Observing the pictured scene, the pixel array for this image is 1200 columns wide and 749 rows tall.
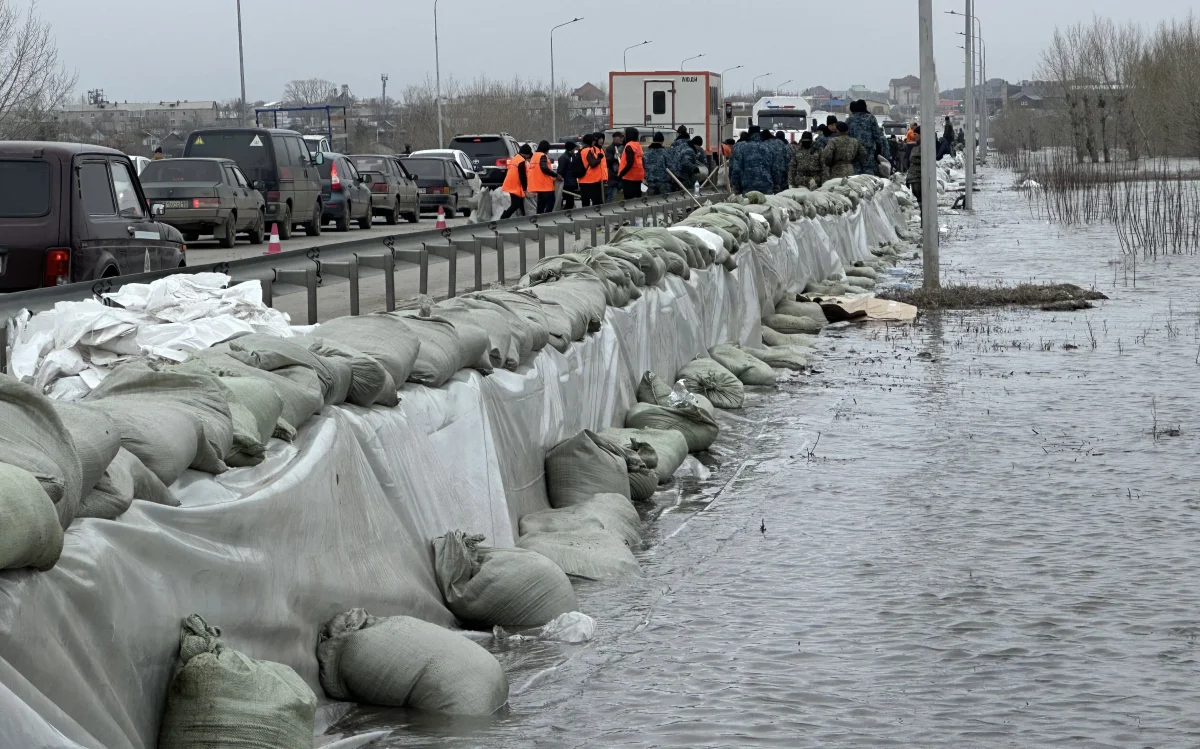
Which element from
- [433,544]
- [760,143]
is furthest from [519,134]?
[433,544]

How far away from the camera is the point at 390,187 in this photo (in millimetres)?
34250

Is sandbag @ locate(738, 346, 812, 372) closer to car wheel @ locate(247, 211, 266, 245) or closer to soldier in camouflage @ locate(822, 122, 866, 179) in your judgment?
car wheel @ locate(247, 211, 266, 245)

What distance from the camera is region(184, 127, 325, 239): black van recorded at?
2772cm

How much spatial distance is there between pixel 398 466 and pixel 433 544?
325 millimetres

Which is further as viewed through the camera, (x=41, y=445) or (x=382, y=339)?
(x=382, y=339)

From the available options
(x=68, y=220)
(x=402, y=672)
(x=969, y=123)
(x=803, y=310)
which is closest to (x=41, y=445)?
(x=402, y=672)

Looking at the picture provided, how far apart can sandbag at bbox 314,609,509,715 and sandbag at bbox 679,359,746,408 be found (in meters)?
6.50

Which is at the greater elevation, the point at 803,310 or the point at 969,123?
the point at 969,123

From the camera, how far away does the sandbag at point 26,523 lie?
3.29 meters

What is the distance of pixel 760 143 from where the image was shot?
28.6 metres

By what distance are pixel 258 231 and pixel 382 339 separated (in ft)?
65.8

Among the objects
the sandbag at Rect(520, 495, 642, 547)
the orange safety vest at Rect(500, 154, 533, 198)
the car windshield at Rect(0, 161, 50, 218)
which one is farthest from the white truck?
the sandbag at Rect(520, 495, 642, 547)

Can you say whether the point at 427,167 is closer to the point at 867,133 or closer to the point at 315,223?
the point at 315,223

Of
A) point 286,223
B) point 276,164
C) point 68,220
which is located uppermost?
point 276,164
